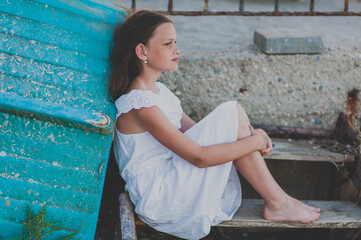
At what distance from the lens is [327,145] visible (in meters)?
3.30

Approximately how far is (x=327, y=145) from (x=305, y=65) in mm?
576

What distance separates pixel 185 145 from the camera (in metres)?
2.49

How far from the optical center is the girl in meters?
2.52

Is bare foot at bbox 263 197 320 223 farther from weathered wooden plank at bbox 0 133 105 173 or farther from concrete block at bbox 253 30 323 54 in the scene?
concrete block at bbox 253 30 323 54

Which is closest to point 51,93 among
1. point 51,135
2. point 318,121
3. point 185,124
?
point 51,135

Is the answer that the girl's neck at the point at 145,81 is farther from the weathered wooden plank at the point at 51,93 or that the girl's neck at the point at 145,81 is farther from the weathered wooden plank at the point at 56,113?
the weathered wooden plank at the point at 56,113

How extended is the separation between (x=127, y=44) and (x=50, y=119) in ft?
2.12

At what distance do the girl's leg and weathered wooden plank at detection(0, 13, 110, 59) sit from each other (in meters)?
0.85

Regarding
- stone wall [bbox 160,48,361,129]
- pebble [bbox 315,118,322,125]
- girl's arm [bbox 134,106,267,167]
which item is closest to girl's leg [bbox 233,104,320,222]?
girl's arm [bbox 134,106,267,167]

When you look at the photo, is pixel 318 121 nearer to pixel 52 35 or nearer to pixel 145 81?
pixel 145 81

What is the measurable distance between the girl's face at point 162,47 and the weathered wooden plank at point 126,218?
30.1 inches

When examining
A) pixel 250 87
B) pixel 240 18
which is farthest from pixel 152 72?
pixel 240 18

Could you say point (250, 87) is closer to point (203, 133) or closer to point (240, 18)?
point (203, 133)

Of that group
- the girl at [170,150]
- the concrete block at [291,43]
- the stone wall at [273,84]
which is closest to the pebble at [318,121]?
the stone wall at [273,84]
